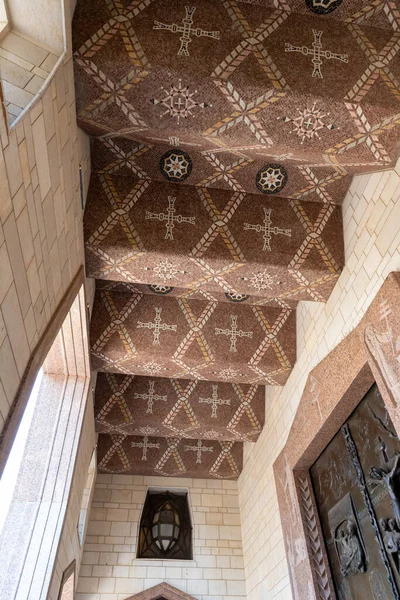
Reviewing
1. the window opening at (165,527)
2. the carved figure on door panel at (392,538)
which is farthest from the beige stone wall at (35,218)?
the window opening at (165,527)

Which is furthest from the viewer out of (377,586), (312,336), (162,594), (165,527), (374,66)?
(165,527)

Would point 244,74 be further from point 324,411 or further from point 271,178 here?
point 324,411

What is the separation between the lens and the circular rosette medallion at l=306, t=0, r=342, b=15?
2750 millimetres

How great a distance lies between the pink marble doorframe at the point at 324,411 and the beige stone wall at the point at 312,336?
0.54 feet

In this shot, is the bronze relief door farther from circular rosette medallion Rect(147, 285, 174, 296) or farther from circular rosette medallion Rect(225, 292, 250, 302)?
circular rosette medallion Rect(147, 285, 174, 296)

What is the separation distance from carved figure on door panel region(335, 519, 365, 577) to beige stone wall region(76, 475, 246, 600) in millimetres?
2479

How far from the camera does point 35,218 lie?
2111mm

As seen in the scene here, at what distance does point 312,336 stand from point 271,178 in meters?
1.32

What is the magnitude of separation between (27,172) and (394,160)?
2090mm

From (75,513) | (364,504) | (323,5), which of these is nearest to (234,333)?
(364,504)

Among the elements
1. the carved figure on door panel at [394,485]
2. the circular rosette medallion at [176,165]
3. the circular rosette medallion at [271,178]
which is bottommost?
the carved figure on door panel at [394,485]

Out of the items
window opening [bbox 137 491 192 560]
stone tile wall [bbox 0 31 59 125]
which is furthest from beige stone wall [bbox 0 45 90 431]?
window opening [bbox 137 491 192 560]

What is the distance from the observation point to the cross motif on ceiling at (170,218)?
339cm

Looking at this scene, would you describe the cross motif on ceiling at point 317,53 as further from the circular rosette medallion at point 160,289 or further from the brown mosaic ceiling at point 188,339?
the brown mosaic ceiling at point 188,339
